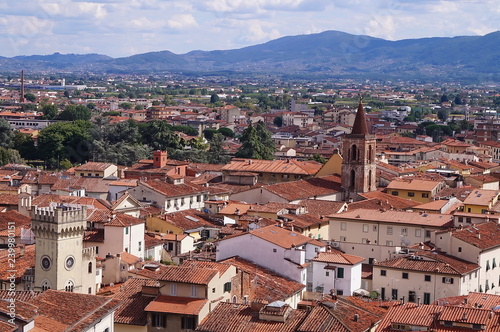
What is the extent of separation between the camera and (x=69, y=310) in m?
20.8

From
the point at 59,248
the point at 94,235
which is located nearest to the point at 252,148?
the point at 94,235

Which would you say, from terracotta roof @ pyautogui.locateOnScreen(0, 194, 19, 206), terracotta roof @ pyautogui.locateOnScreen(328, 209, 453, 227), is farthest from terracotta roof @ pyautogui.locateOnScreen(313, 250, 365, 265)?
terracotta roof @ pyautogui.locateOnScreen(0, 194, 19, 206)

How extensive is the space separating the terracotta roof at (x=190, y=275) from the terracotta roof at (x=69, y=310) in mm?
2231

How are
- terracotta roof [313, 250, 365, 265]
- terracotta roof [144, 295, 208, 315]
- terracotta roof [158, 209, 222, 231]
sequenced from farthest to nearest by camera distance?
terracotta roof [158, 209, 222, 231], terracotta roof [313, 250, 365, 265], terracotta roof [144, 295, 208, 315]

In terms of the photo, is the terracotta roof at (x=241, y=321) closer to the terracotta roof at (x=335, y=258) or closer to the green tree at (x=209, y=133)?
the terracotta roof at (x=335, y=258)

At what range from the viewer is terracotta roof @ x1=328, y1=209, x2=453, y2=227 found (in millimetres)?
39312

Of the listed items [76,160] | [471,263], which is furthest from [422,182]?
[76,160]

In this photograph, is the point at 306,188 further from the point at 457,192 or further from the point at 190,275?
the point at 190,275

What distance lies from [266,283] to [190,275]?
3.71 meters

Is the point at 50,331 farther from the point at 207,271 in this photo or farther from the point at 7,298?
the point at 207,271

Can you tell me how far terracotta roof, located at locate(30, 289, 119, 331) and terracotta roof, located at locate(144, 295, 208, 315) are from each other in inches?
63.7

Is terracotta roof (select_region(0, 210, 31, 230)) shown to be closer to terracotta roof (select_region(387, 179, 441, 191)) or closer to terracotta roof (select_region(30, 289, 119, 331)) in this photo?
terracotta roof (select_region(30, 289, 119, 331))

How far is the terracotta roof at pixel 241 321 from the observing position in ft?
74.2

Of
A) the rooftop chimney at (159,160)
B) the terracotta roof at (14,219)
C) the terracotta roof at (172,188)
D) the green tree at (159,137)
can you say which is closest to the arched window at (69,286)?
the terracotta roof at (14,219)
